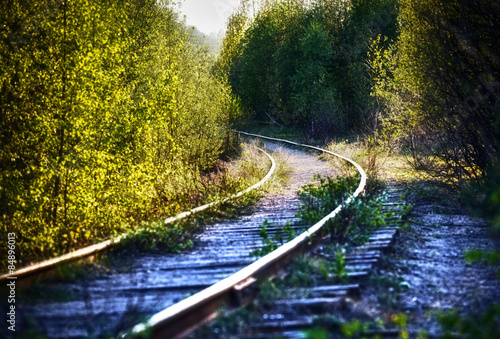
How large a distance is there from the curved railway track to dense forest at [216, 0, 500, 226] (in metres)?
1.90

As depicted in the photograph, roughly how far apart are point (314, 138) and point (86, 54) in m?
20.8

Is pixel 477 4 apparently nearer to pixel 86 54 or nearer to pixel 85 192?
pixel 86 54

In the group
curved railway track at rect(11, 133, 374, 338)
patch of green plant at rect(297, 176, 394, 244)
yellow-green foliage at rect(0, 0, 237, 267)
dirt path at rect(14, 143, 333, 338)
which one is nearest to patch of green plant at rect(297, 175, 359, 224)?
patch of green plant at rect(297, 176, 394, 244)

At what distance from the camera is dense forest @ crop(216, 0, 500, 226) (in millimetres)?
6836

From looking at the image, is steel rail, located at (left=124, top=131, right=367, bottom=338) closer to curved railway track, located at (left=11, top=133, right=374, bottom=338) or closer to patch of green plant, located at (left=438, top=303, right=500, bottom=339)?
curved railway track, located at (left=11, top=133, right=374, bottom=338)

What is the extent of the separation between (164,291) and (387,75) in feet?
70.7

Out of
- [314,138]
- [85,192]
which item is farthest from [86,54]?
[314,138]

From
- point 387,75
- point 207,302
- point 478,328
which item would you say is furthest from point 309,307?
point 387,75

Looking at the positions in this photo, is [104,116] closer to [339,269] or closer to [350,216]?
[350,216]

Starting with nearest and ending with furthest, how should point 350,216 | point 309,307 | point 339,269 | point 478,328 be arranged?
point 478,328, point 309,307, point 339,269, point 350,216

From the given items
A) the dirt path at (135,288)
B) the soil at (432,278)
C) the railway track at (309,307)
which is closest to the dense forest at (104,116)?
the soil at (432,278)

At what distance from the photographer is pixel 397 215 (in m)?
6.19

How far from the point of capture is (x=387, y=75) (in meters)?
22.4

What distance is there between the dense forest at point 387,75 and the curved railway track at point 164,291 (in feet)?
6.23
